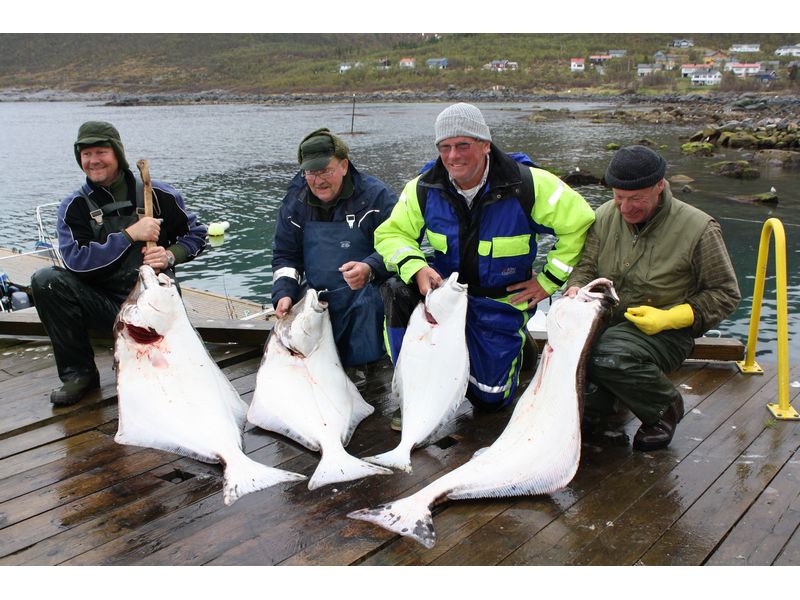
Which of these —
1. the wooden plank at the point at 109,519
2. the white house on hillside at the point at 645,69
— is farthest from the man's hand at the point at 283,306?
the white house on hillside at the point at 645,69

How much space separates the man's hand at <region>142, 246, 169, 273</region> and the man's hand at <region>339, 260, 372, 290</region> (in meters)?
1.16

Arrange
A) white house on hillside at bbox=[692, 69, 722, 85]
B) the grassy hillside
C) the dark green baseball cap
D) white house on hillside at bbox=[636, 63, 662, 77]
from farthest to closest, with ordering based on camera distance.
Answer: the grassy hillside, white house on hillside at bbox=[636, 63, 662, 77], white house on hillside at bbox=[692, 69, 722, 85], the dark green baseball cap

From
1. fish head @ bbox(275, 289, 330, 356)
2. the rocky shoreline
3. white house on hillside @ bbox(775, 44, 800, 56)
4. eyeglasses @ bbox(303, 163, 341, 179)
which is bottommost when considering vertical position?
fish head @ bbox(275, 289, 330, 356)

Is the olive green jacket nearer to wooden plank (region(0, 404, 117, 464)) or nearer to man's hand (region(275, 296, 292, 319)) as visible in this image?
man's hand (region(275, 296, 292, 319))

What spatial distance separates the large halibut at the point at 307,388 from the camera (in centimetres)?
351

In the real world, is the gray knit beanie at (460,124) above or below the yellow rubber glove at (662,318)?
above

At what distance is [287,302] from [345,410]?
0.91 m

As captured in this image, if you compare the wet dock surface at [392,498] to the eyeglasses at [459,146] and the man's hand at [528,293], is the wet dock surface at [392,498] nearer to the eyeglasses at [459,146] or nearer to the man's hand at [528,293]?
the man's hand at [528,293]

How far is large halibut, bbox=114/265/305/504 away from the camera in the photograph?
132 inches

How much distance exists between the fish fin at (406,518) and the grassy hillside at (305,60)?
96875mm

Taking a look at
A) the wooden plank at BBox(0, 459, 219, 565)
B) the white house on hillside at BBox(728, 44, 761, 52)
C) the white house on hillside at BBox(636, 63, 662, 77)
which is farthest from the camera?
the white house on hillside at BBox(728, 44, 761, 52)

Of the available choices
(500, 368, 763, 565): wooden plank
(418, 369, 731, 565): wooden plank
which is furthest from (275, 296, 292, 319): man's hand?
(500, 368, 763, 565): wooden plank

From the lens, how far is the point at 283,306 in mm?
4152

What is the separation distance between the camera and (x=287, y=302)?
4.19 metres
